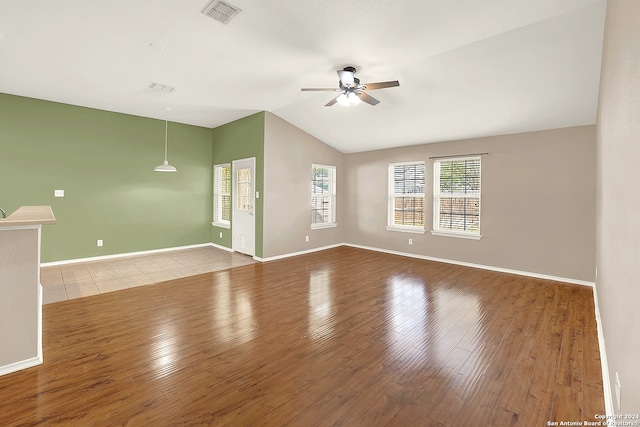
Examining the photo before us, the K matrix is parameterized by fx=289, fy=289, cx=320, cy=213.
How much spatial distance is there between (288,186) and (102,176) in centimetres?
358

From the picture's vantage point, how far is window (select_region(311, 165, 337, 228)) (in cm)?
678

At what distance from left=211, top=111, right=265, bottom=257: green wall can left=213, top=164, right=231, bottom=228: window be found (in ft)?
0.53

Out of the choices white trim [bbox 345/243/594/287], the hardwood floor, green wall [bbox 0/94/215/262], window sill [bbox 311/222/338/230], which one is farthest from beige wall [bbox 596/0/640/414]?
green wall [bbox 0/94/215/262]

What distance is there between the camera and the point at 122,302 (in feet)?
11.5

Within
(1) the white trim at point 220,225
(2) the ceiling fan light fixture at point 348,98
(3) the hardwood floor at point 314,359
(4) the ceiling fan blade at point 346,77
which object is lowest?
(3) the hardwood floor at point 314,359

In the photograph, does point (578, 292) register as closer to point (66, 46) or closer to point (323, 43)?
point (323, 43)

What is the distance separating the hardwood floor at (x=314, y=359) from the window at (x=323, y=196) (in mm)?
3019

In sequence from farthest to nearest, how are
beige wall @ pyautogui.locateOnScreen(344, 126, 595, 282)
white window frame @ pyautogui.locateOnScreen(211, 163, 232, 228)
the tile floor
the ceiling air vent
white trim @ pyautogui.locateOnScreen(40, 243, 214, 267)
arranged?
white window frame @ pyautogui.locateOnScreen(211, 163, 232, 228), white trim @ pyautogui.locateOnScreen(40, 243, 214, 267), beige wall @ pyautogui.locateOnScreen(344, 126, 595, 282), the tile floor, the ceiling air vent

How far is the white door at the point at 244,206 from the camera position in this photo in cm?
589

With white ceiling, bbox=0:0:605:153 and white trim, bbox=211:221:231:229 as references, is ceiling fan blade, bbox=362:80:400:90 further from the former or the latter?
white trim, bbox=211:221:231:229

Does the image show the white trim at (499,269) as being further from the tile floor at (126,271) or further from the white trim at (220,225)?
the white trim at (220,225)

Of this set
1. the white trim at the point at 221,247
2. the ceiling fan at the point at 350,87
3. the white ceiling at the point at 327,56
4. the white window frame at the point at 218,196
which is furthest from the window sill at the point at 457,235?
the white window frame at the point at 218,196

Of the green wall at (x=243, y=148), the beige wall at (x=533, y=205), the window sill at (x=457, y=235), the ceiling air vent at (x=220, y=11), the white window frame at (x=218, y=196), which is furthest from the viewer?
the white window frame at (x=218, y=196)

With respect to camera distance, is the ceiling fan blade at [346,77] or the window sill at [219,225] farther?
the window sill at [219,225]
